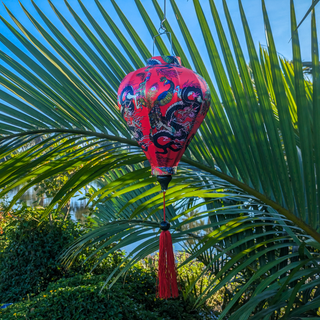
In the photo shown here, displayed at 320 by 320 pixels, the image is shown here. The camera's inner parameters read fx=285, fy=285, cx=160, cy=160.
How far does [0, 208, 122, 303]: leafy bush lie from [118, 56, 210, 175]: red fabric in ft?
7.17

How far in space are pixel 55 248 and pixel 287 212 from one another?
7.64 feet

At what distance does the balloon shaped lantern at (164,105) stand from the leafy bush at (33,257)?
217 cm

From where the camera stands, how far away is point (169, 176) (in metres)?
0.71

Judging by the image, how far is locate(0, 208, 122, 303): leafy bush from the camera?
2.49 metres

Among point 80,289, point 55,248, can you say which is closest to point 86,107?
point 80,289

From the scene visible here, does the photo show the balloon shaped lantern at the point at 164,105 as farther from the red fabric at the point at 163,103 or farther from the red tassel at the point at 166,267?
the red tassel at the point at 166,267

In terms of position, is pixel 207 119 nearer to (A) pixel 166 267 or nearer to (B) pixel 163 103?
(B) pixel 163 103

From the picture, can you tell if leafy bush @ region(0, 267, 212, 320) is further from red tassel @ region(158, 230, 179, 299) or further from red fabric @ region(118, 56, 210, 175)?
red fabric @ region(118, 56, 210, 175)

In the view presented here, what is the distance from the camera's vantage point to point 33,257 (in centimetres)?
257

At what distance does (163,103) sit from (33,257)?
2.48 meters

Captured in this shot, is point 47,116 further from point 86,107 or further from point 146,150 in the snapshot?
point 146,150

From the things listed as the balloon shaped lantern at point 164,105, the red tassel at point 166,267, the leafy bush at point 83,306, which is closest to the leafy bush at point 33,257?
the leafy bush at point 83,306

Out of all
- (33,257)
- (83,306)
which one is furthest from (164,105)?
(33,257)

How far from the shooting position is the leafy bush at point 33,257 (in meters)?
2.49
